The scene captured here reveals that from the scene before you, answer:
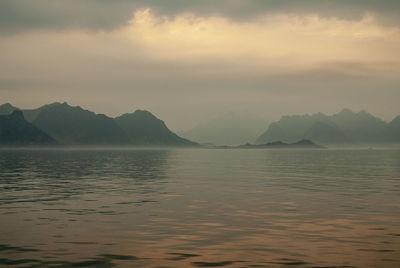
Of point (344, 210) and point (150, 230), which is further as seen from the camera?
point (344, 210)

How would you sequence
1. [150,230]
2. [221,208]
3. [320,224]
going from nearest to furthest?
[150,230], [320,224], [221,208]

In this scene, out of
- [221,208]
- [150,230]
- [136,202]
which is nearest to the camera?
[150,230]

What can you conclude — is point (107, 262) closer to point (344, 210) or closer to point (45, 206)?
point (45, 206)

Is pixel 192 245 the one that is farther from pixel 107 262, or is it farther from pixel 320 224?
pixel 320 224

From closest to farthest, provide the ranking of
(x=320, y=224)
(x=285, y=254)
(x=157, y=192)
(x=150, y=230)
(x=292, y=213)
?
(x=285, y=254) → (x=150, y=230) → (x=320, y=224) → (x=292, y=213) → (x=157, y=192)

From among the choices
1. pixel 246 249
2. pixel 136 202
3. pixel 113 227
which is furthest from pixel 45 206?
pixel 246 249

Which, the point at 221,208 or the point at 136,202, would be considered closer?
the point at 221,208

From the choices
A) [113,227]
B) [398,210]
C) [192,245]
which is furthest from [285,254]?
[398,210]

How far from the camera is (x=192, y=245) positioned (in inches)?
827

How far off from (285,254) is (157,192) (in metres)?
27.0

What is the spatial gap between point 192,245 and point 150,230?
437 cm

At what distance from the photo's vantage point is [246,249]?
20.2m

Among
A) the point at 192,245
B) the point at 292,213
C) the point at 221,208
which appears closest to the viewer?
the point at 192,245

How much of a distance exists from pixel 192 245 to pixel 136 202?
54.8 ft
